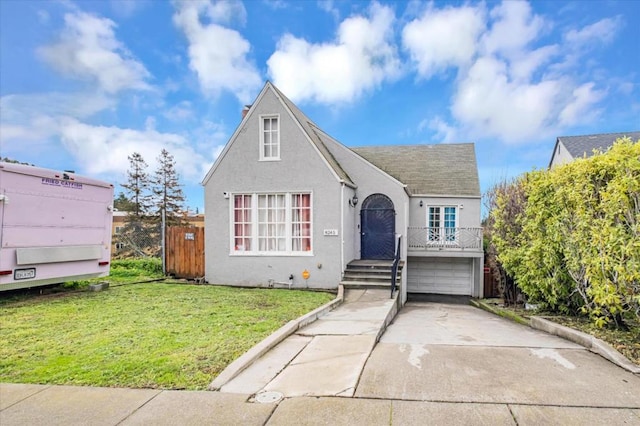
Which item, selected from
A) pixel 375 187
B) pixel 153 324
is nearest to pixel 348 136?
pixel 375 187

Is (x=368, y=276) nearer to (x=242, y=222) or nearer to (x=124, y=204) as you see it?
(x=242, y=222)

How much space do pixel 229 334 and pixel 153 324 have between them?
5.63 ft

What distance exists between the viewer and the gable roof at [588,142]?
74.0ft

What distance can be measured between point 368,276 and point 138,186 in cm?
2853

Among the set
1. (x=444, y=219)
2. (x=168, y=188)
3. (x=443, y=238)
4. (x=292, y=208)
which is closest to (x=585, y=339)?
(x=292, y=208)

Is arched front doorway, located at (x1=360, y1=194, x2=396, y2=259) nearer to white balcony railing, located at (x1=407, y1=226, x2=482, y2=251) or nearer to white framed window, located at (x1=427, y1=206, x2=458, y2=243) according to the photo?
white balcony railing, located at (x1=407, y1=226, x2=482, y2=251)

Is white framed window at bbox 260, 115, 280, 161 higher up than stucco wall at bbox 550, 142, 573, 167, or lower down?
lower down

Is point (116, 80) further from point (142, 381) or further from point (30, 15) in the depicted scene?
point (142, 381)

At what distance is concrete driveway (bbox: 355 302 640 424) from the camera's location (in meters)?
3.35

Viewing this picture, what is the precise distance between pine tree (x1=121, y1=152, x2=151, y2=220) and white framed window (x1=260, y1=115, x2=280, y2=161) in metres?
24.6

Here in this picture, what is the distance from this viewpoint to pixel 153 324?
654 centimetres

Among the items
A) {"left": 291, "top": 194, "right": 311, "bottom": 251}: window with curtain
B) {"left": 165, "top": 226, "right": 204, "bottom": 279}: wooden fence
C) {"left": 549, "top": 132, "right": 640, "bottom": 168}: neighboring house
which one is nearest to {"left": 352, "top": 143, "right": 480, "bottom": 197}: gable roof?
{"left": 291, "top": 194, "right": 311, "bottom": 251}: window with curtain

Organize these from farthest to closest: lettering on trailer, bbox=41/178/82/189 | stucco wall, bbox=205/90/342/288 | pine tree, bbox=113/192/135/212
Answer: pine tree, bbox=113/192/135/212
stucco wall, bbox=205/90/342/288
lettering on trailer, bbox=41/178/82/189

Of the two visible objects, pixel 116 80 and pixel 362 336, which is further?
pixel 116 80
